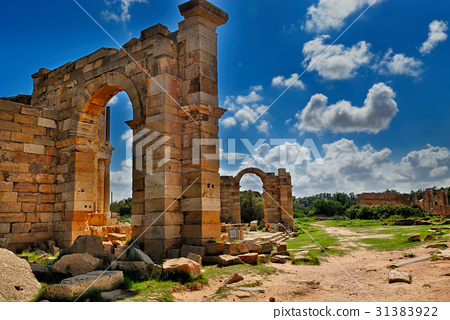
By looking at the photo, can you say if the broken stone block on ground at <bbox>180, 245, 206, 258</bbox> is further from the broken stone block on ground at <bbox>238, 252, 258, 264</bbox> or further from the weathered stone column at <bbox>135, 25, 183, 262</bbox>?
the broken stone block on ground at <bbox>238, 252, 258, 264</bbox>

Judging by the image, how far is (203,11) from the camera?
328 inches

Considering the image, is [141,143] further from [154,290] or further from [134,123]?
[154,290]

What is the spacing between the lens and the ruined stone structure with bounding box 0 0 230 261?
26.2 feet

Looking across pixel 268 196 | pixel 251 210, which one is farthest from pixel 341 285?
pixel 251 210

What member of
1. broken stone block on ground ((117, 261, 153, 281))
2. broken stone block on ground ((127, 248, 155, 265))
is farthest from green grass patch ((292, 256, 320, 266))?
broken stone block on ground ((117, 261, 153, 281))

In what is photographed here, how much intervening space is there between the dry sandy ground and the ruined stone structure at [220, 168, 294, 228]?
15.8 metres

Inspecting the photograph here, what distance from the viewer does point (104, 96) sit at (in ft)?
34.7

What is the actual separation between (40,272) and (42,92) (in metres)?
8.68

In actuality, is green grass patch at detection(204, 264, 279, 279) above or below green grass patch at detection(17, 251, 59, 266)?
below

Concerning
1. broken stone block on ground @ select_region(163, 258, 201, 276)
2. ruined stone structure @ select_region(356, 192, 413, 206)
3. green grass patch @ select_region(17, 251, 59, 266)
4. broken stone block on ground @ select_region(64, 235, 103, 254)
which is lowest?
green grass patch @ select_region(17, 251, 59, 266)

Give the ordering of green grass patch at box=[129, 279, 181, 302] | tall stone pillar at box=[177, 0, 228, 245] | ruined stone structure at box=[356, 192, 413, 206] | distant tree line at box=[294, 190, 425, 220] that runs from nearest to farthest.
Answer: green grass patch at box=[129, 279, 181, 302] < tall stone pillar at box=[177, 0, 228, 245] < distant tree line at box=[294, 190, 425, 220] < ruined stone structure at box=[356, 192, 413, 206]

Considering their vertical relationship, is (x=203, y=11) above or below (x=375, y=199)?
above

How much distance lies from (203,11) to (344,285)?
680cm

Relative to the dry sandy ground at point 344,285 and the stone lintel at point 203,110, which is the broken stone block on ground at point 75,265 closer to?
the dry sandy ground at point 344,285
